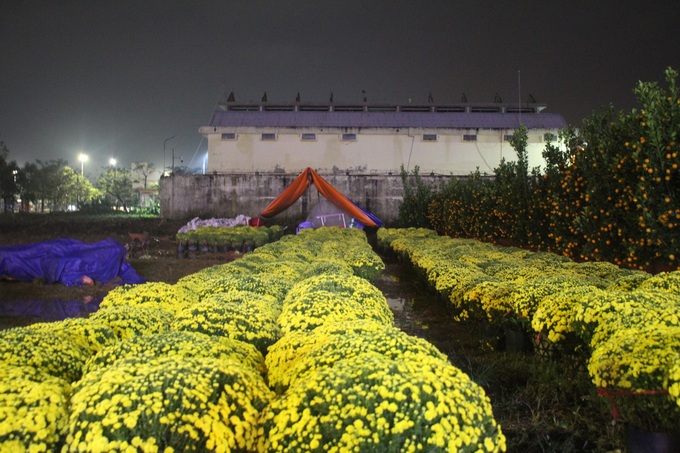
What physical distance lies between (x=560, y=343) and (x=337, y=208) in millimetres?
22685

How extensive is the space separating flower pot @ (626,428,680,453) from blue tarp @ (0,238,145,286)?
1096cm

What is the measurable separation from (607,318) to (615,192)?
322 inches

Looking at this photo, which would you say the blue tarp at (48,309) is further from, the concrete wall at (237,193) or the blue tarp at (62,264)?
the concrete wall at (237,193)

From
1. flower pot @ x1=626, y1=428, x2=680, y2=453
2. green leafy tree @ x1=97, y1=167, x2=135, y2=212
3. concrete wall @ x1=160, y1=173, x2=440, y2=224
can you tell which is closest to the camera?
flower pot @ x1=626, y1=428, x2=680, y2=453

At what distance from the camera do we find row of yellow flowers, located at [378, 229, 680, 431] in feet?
11.5

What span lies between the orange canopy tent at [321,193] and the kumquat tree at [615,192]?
1070cm

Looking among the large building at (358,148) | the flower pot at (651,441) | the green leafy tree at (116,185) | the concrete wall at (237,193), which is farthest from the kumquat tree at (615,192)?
the green leafy tree at (116,185)

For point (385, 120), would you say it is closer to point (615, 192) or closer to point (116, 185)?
point (615, 192)

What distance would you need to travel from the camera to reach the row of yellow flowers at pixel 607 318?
352 cm

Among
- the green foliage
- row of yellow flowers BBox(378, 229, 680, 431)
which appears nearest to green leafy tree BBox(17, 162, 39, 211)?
the green foliage

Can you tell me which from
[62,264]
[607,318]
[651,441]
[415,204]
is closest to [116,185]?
[415,204]

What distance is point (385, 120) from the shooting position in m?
42.9

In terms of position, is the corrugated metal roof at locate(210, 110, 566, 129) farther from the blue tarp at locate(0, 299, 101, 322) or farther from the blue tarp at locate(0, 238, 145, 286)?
the blue tarp at locate(0, 299, 101, 322)

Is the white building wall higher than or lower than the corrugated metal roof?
lower
